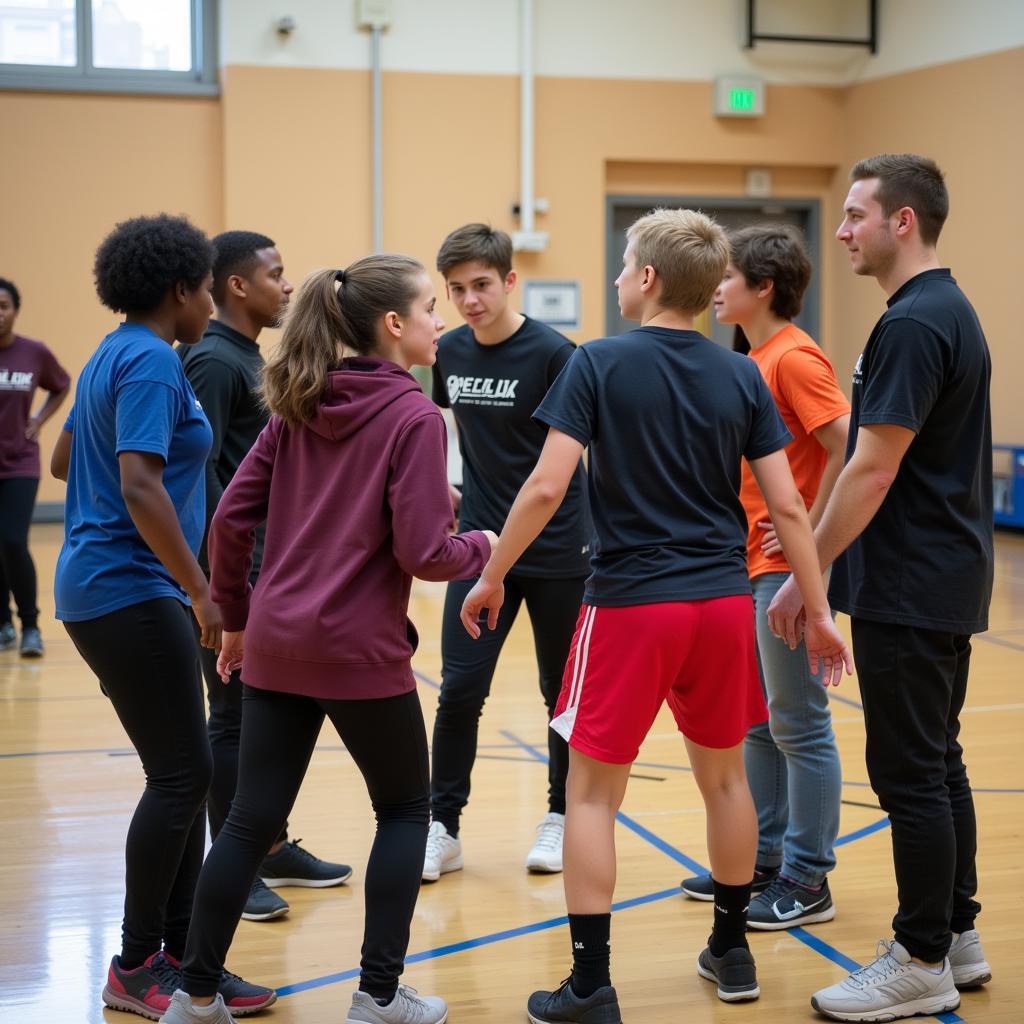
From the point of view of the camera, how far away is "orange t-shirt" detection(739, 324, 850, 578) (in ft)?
9.32

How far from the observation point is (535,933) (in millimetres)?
2906

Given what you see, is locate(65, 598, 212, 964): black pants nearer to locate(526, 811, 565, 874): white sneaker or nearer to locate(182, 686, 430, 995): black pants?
locate(182, 686, 430, 995): black pants

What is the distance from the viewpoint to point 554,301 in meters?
10.8

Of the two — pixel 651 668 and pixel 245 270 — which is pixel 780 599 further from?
pixel 245 270

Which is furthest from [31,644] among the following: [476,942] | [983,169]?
[983,169]

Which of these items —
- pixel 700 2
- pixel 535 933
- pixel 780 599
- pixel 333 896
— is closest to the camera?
pixel 780 599

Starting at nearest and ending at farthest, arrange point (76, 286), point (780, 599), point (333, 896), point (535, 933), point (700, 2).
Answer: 1. point (780, 599)
2. point (535, 933)
3. point (333, 896)
4. point (76, 286)
5. point (700, 2)

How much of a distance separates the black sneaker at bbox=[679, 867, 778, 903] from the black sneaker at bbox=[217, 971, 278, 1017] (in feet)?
3.45

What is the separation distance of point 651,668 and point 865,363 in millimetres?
673

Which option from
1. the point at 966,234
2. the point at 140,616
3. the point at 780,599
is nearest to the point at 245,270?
the point at 140,616

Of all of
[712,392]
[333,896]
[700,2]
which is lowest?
[333,896]

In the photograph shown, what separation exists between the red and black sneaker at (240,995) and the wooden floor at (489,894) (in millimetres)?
40

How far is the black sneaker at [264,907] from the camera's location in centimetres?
297

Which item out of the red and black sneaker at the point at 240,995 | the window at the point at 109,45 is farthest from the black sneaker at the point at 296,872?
the window at the point at 109,45
